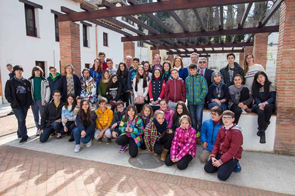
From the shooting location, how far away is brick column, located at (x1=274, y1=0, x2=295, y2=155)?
4.17 meters

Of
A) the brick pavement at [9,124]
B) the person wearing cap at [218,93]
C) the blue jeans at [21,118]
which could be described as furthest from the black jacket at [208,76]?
the brick pavement at [9,124]

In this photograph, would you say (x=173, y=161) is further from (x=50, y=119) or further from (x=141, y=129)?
(x=50, y=119)

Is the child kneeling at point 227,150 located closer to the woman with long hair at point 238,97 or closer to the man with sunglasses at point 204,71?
the woman with long hair at point 238,97

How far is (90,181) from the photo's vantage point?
135 inches

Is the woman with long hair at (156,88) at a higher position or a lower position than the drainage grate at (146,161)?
higher

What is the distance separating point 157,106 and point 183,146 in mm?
1487

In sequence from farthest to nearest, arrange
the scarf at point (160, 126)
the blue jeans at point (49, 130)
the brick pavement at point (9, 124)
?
the brick pavement at point (9, 124), the blue jeans at point (49, 130), the scarf at point (160, 126)

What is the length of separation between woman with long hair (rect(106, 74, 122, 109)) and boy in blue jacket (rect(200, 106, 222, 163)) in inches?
99.6

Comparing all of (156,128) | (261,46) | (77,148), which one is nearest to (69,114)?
(77,148)

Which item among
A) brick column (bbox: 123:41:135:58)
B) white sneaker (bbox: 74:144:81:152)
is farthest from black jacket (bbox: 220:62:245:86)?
brick column (bbox: 123:41:135:58)

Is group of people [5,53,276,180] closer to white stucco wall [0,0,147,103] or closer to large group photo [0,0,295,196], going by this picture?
large group photo [0,0,295,196]

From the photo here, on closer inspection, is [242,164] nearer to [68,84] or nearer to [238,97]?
[238,97]

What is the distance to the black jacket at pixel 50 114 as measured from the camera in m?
5.28

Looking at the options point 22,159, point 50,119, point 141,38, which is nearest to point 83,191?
point 22,159
